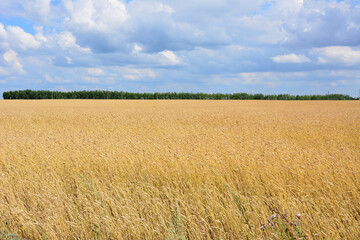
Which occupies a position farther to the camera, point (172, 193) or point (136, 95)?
point (136, 95)

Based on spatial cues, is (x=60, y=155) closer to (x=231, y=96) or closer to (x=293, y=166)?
(x=293, y=166)

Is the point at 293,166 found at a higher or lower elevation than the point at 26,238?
higher

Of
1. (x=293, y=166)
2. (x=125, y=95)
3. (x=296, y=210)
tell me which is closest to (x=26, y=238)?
(x=296, y=210)

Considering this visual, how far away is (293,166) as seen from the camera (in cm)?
630

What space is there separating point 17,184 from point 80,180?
4.45 ft

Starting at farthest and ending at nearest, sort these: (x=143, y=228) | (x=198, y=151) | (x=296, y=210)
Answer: (x=198, y=151) < (x=296, y=210) < (x=143, y=228)

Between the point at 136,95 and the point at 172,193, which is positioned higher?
the point at 136,95

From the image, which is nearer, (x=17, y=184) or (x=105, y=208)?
(x=105, y=208)

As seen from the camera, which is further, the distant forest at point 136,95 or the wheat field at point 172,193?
the distant forest at point 136,95

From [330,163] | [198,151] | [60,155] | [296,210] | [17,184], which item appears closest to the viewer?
[296,210]

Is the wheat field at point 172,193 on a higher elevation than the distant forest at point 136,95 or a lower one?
lower

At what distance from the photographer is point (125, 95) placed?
79500mm

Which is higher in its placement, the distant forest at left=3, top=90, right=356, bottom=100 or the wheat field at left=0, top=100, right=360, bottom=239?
the distant forest at left=3, top=90, right=356, bottom=100

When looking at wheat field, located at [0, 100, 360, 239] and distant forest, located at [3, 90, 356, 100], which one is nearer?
wheat field, located at [0, 100, 360, 239]
